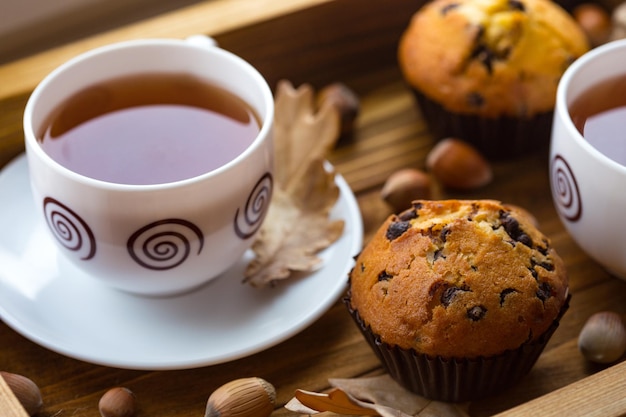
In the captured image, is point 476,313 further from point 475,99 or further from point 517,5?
point 517,5

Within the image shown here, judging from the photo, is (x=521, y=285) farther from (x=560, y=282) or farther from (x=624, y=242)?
(x=624, y=242)

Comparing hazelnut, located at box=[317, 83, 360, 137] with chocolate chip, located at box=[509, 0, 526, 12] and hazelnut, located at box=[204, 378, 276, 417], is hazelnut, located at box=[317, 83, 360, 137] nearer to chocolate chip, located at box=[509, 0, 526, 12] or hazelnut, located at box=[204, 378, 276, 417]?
chocolate chip, located at box=[509, 0, 526, 12]

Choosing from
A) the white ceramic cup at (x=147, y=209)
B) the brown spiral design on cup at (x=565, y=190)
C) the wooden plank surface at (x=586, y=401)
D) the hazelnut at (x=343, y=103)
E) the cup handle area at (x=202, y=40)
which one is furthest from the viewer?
the hazelnut at (x=343, y=103)

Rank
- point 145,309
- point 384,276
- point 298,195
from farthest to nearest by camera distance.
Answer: point 298,195 < point 145,309 < point 384,276

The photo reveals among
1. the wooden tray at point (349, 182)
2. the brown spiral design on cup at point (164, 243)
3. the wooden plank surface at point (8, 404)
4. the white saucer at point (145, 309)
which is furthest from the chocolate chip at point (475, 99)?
the wooden plank surface at point (8, 404)

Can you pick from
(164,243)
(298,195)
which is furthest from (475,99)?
(164,243)

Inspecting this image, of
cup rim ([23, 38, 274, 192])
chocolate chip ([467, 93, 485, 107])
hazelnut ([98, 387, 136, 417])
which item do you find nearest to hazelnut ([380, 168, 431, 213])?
chocolate chip ([467, 93, 485, 107])

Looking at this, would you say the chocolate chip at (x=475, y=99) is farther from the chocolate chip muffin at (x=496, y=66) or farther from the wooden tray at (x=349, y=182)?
the wooden tray at (x=349, y=182)

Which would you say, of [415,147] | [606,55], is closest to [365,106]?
[415,147]
